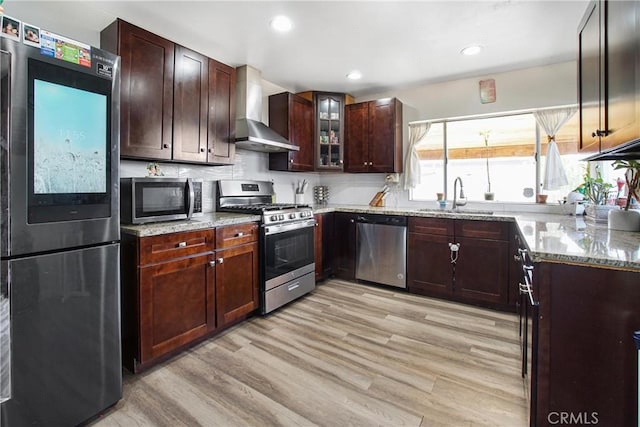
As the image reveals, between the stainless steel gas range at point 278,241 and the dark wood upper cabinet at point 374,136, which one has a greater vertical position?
the dark wood upper cabinet at point 374,136

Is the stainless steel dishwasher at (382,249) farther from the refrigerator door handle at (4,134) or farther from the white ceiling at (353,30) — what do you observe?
the refrigerator door handle at (4,134)

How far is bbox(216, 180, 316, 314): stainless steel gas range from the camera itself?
2719 mm

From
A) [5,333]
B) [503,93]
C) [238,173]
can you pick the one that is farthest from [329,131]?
[5,333]

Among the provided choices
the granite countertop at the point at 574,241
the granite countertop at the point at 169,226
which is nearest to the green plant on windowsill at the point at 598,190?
the granite countertop at the point at 574,241

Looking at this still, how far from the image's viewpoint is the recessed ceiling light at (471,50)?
275 centimetres

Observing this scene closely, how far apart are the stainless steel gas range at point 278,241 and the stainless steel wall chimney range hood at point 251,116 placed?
1.67 feet

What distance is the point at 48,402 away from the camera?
134 cm

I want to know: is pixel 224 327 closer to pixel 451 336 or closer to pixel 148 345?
pixel 148 345

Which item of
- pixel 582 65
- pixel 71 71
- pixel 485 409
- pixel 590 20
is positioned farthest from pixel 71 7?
pixel 485 409

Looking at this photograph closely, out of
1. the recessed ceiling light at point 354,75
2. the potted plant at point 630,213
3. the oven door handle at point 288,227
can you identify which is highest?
the recessed ceiling light at point 354,75

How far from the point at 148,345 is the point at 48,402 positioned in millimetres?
573

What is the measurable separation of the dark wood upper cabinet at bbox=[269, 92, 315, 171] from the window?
144 cm

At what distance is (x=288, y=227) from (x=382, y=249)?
3.85ft

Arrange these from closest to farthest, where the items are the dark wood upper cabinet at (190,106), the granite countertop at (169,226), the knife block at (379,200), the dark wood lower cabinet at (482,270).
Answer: the granite countertop at (169,226) → the dark wood upper cabinet at (190,106) → the dark wood lower cabinet at (482,270) → the knife block at (379,200)
